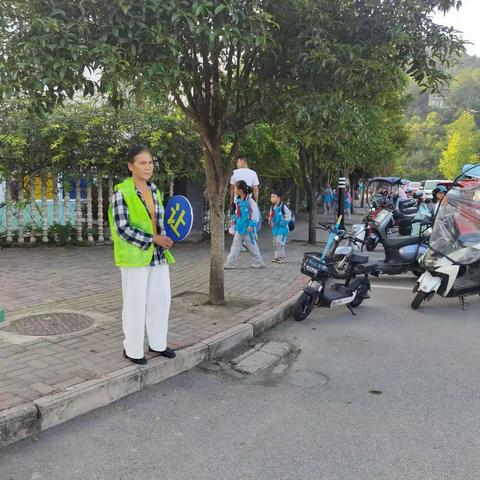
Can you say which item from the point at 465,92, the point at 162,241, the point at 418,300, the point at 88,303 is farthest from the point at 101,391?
the point at 465,92

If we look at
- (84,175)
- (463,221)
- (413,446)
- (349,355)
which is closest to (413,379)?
(349,355)

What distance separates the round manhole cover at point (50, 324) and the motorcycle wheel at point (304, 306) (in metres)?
2.44

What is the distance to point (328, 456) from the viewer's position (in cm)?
312

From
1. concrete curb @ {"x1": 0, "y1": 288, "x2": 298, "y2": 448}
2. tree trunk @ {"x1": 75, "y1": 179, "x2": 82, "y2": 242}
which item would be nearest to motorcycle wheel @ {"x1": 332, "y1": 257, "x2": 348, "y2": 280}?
concrete curb @ {"x1": 0, "y1": 288, "x2": 298, "y2": 448}

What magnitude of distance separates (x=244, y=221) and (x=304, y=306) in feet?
8.89

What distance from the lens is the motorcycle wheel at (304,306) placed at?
626 cm

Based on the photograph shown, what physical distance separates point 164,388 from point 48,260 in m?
5.56

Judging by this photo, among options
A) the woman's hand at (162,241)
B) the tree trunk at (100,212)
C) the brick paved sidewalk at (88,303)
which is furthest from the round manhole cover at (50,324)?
the tree trunk at (100,212)

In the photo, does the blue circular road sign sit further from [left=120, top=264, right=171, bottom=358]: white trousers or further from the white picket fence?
the white picket fence

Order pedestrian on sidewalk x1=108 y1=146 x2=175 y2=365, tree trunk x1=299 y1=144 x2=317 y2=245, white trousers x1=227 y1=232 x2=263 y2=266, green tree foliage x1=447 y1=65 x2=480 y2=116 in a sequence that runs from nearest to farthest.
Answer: pedestrian on sidewalk x1=108 y1=146 x2=175 y2=365, white trousers x1=227 y1=232 x2=263 y2=266, tree trunk x1=299 y1=144 x2=317 y2=245, green tree foliage x1=447 y1=65 x2=480 y2=116

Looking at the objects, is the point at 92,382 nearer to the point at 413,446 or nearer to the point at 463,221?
the point at 413,446

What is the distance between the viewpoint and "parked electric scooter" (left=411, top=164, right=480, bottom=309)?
6.82 m

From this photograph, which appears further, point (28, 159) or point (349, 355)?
point (28, 159)

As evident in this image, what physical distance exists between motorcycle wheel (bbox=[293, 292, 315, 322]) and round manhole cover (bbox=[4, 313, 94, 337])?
96.2 inches
